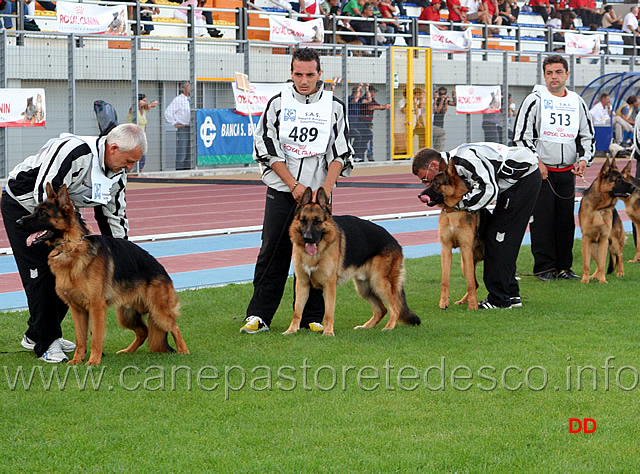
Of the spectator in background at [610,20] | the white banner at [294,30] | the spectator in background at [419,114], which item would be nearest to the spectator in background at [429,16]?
the spectator in background at [419,114]

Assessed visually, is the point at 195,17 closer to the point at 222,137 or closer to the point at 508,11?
the point at 222,137

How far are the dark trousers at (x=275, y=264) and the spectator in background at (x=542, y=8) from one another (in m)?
30.4

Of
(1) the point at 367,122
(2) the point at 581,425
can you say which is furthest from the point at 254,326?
(1) the point at 367,122

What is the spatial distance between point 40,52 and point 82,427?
15.9 metres

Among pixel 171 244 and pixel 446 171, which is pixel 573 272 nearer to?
pixel 446 171

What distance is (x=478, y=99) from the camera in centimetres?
2736

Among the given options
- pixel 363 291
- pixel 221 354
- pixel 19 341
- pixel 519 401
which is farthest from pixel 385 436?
pixel 19 341

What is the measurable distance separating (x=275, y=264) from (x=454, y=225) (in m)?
A: 1.75

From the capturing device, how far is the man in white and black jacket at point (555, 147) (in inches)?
368

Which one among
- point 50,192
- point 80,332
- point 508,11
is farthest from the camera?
point 508,11

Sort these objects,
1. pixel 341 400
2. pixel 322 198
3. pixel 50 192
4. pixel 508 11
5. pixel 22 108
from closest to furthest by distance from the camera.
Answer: pixel 341 400, pixel 50 192, pixel 322 198, pixel 22 108, pixel 508 11

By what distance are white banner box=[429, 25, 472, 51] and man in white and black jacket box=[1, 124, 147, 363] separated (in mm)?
22193

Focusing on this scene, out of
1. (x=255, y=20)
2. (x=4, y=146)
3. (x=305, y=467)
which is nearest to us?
(x=305, y=467)

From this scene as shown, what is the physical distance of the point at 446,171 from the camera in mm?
7633
